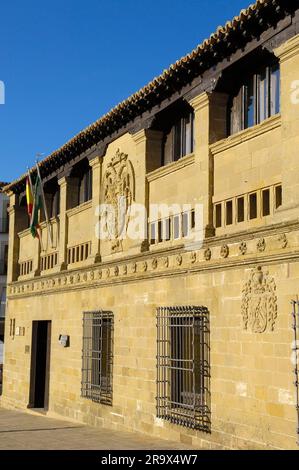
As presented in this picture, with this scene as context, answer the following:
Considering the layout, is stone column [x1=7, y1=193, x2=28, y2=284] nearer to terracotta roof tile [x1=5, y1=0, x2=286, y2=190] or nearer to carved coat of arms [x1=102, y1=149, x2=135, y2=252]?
terracotta roof tile [x1=5, y1=0, x2=286, y2=190]

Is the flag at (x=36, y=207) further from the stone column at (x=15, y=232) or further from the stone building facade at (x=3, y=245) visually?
the stone building facade at (x=3, y=245)

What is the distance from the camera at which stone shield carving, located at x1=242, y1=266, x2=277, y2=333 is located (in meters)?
9.68

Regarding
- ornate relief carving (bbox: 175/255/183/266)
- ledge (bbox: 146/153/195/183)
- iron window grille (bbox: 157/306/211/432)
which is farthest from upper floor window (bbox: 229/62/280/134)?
iron window grille (bbox: 157/306/211/432)

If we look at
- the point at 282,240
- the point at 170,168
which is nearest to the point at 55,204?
the point at 170,168

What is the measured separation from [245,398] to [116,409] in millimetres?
5054

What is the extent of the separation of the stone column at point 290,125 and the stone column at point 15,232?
1466cm

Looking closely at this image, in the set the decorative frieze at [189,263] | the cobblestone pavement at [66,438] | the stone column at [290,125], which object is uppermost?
the stone column at [290,125]

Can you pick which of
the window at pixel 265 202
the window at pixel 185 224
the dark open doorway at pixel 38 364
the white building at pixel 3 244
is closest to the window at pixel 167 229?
the window at pixel 185 224

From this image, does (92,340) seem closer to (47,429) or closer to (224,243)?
(47,429)

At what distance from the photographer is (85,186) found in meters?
18.6

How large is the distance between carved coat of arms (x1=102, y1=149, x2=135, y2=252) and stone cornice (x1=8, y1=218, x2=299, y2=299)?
0.79 meters

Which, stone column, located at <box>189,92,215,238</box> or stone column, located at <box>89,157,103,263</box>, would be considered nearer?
stone column, located at <box>189,92,215,238</box>

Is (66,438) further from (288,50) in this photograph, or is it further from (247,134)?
(288,50)

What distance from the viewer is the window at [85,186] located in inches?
719
